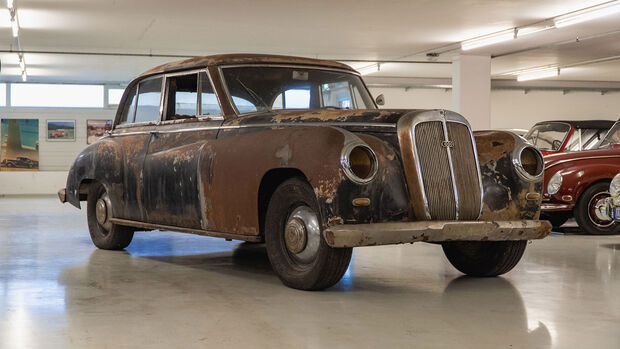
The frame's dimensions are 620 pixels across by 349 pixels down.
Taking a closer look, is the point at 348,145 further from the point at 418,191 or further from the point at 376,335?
the point at 376,335

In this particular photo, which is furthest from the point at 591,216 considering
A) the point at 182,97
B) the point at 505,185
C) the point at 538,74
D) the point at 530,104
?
the point at 530,104

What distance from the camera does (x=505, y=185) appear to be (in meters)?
5.36

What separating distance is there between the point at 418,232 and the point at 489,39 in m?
12.9

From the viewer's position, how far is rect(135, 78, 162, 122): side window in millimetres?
6855

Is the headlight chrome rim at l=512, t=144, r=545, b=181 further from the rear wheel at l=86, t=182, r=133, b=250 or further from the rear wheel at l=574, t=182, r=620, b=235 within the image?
the rear wheel at l=574, t=182, r=620, b=235

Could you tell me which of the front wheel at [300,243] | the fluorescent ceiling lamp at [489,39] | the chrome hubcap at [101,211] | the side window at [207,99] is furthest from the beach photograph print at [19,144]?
the front wheel at [300,243]

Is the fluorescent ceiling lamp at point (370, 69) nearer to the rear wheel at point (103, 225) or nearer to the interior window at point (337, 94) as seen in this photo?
the rear wheel at point (103, 225)

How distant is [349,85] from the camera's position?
662cm

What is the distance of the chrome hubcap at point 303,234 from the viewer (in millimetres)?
4969

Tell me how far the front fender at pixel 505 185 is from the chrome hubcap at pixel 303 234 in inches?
45.1

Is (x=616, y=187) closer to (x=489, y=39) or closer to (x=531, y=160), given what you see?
(x=531, y=160)

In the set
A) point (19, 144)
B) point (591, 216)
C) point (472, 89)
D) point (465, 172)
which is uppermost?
point (472, 89)

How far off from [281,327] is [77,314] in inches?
47.0

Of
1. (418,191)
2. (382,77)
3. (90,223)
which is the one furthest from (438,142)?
(382,77)
